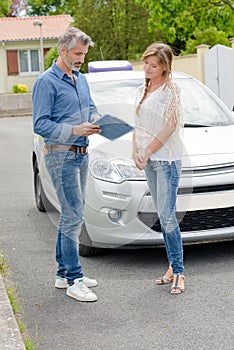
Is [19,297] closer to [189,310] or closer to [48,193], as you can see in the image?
[189,310]

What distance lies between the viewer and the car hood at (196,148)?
19.7 feet

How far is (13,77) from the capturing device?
49.7 metres

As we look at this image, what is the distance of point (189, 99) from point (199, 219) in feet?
6.00

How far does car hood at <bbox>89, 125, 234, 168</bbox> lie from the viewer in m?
6.00

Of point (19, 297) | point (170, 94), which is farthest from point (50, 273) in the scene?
point (170, 94)

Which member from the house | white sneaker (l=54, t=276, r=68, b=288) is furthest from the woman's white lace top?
the house

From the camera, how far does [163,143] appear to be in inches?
207

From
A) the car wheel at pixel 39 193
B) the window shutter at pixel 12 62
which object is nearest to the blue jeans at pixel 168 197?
the car wheel at pixel 39 193

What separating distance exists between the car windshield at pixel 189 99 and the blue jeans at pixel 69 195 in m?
1.96

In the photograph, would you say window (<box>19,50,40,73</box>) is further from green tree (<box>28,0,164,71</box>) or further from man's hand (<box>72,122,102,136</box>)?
man's hand (<box>72,122,102,136</box>)

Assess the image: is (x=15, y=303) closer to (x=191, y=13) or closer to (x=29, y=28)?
(x=191, y=13)

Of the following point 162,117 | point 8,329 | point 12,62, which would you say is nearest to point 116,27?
point 12,62

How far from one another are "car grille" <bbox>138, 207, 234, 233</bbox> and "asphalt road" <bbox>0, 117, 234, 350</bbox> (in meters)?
0.33

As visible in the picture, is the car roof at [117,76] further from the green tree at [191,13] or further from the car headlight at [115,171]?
the green tree at [191,13]
